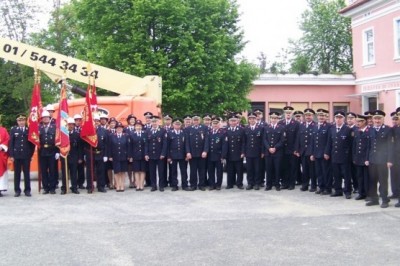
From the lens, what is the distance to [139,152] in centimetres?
1245

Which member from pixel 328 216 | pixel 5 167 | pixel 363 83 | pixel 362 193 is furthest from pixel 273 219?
pixel 363 83

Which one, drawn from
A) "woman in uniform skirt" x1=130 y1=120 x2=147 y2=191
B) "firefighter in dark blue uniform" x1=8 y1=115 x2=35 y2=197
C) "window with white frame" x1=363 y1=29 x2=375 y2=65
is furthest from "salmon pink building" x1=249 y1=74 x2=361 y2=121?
"firefighter in dark blue uniform" x1=8 y1=115 x2=35 y2=197

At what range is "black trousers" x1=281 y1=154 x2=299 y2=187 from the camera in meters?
12.5

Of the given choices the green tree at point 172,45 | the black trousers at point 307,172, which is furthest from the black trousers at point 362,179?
the green tree at point 172,45

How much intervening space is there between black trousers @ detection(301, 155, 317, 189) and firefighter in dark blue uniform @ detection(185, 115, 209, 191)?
228 centimetres

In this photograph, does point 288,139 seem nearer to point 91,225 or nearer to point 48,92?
point 91,225

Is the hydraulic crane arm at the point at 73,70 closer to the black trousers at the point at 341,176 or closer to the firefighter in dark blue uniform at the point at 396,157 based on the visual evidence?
the black trousers at the point at 341,176

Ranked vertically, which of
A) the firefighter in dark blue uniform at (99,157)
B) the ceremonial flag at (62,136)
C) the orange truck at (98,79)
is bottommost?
the firefighter in dark blue uniform at (99,157)

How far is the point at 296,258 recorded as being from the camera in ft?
20.3

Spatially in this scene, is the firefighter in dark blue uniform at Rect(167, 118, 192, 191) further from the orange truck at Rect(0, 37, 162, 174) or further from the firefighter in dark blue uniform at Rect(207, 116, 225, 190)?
the orange truck at Rect(0, 37, 162, 174)

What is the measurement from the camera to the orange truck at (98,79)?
13789mm

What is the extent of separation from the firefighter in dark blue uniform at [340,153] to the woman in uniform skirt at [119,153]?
460cm

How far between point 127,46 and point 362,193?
537 inches

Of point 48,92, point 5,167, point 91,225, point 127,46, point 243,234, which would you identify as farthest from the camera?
point 48,92
